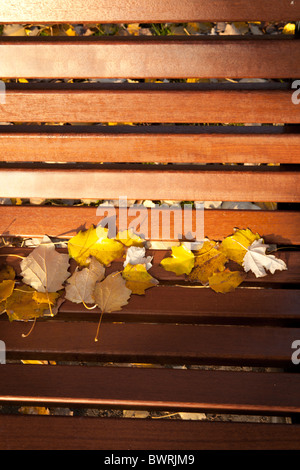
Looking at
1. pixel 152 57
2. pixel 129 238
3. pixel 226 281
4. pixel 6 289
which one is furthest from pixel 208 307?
pixel 152 57

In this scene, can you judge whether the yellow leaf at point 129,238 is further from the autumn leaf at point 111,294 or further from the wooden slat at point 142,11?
the wooden slat at point 142,11

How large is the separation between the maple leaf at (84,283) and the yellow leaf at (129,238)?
0.37 ft

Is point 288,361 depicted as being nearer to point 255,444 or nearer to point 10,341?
point 255,444

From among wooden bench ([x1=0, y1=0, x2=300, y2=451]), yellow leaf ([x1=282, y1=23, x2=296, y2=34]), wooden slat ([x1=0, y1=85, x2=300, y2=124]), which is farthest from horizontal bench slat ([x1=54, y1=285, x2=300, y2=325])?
yellow leaf ([x1=282, y1=23, x2=296, y2=34])

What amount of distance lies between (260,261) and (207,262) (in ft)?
0.55

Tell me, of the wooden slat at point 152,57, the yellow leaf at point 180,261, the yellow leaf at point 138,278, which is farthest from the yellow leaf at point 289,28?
the yellow leaf at point 138,278

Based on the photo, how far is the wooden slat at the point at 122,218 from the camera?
1.33 meters

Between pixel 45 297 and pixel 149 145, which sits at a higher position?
pixel 149 145

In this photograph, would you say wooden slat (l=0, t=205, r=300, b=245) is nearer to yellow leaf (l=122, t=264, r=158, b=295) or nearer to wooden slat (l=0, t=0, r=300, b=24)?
yellow leaf (l=122, t=264, r=158, b=295)

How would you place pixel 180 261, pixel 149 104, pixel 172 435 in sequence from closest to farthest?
1. pixel 172 435
2. pixel 149 104
3. pixel 180 261

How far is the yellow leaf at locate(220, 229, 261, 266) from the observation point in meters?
1.32

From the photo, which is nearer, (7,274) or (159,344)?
(159,344)

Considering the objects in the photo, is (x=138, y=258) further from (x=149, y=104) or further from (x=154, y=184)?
(x=149, y=104)

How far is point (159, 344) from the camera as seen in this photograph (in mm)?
1226
